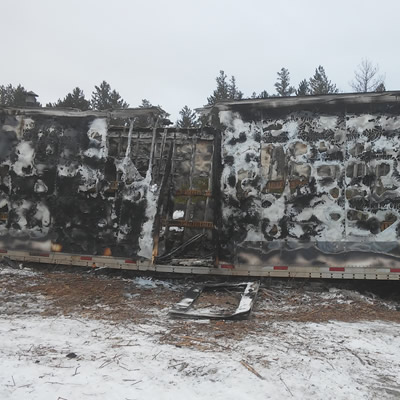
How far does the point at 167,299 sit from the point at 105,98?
95.8 feet

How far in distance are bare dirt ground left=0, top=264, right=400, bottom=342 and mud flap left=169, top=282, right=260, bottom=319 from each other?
13 cm

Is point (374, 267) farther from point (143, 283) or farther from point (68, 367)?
point (68, 367)

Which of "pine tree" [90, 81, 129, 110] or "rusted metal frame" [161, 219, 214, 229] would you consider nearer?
"rusted metal frame" [161, 219, 214, 229]

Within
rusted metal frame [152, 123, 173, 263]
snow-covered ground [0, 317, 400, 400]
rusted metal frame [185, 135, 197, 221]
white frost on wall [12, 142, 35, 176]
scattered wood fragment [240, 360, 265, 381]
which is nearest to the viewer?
snow-covered ground [0, 317, 400, 400]

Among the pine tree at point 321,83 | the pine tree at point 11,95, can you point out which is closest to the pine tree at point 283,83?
the pine tree at point 321,83

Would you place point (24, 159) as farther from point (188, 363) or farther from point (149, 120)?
point (188, 363)

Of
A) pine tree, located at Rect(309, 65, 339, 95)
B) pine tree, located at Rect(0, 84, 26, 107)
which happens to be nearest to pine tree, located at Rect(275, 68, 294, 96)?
pine tree, located at Rect(309, 65, 339, 95)

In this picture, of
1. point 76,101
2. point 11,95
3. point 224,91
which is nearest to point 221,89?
point 224,91

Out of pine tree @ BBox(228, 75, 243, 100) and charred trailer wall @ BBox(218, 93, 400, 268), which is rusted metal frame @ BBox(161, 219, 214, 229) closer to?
charred trailer wall @ BBox(218, 93, 400, 268)

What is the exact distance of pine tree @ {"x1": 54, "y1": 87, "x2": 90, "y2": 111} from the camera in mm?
27975

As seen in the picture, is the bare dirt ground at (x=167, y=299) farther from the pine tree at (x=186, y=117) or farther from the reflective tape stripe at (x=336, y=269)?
the pine tree at (x=186, y=117)

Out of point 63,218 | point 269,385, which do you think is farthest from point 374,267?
point 63,218

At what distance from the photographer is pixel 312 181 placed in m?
7.17

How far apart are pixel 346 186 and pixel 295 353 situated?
3862mm
